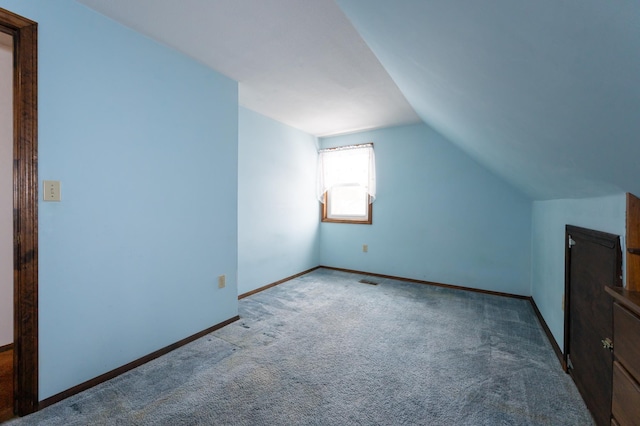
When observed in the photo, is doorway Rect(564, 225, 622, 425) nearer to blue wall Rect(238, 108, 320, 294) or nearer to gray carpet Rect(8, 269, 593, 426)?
gray carpet Rect(8, 269, 593, 426)

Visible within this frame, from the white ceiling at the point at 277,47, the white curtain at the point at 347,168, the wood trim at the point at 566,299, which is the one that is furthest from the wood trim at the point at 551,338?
the white ceiling at the point at 277,47

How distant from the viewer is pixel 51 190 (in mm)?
1505

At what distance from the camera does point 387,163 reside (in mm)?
4082

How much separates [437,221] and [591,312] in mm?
2347

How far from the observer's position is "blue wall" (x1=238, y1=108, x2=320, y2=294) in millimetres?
3303

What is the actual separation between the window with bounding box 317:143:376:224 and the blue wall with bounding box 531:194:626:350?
6.82 feet

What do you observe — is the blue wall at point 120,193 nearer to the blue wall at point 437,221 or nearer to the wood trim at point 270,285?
the wood trim at point 270,285

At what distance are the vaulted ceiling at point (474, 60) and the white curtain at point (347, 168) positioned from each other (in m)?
1.39

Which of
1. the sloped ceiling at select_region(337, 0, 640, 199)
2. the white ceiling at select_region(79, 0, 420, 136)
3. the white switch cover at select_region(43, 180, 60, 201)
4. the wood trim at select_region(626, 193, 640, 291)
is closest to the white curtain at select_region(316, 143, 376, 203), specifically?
the white ceiling at select_region(79, 0, 420, 136)

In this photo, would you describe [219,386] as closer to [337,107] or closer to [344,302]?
[344,302]

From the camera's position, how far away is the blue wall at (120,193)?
152 centimetres

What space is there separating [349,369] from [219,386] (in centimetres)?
84

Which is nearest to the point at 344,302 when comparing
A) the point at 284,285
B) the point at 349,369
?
the point at 284,285

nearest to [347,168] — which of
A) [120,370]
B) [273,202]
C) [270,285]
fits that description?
[273,202]
